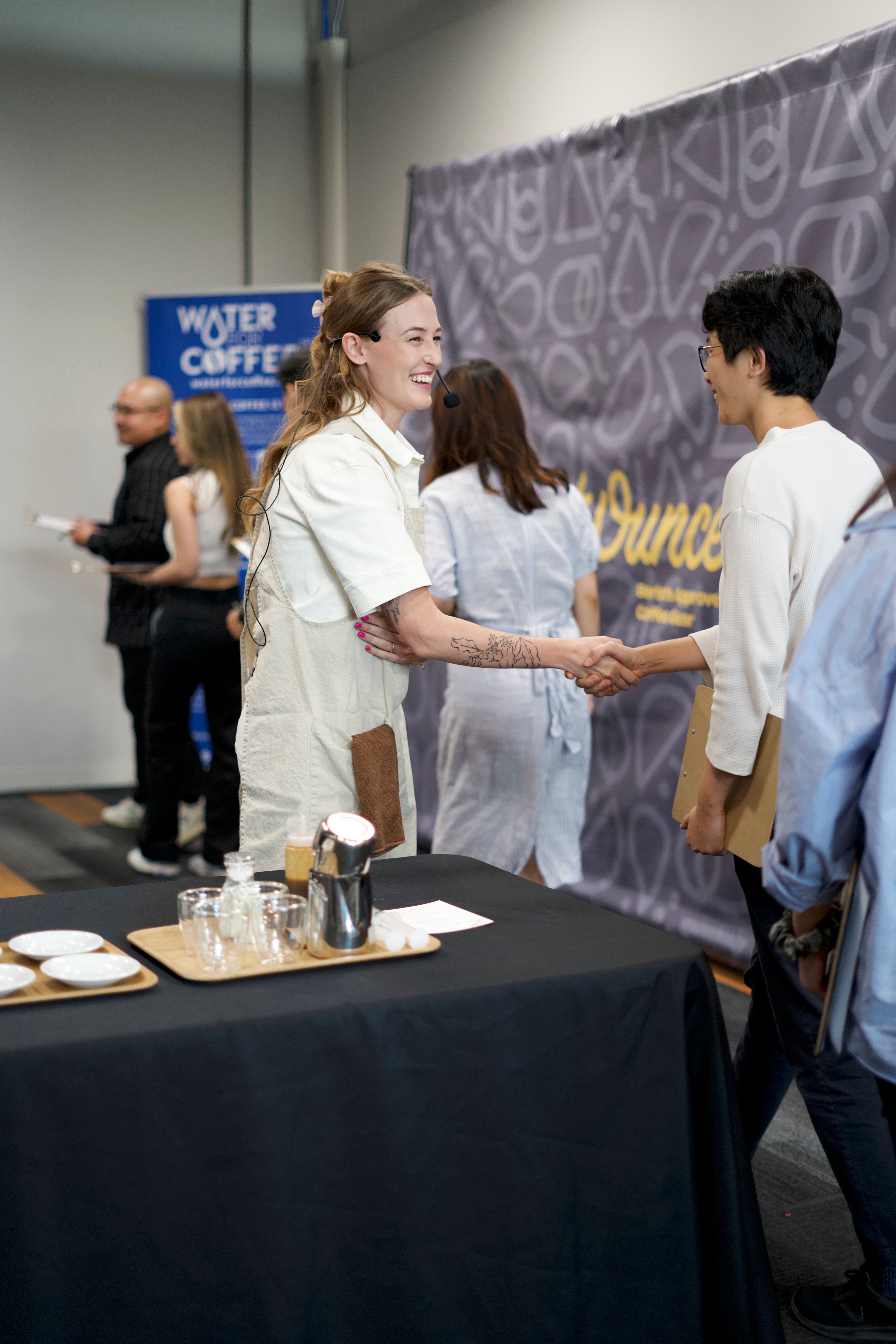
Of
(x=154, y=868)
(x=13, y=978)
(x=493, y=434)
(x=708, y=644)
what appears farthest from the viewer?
(x=154, y=868)

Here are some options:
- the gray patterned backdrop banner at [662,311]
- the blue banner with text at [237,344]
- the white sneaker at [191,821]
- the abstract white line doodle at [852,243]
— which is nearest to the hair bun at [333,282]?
the abstract white line doodle at [852,243]

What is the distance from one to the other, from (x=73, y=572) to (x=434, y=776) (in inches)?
78.5

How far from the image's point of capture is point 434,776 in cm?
467

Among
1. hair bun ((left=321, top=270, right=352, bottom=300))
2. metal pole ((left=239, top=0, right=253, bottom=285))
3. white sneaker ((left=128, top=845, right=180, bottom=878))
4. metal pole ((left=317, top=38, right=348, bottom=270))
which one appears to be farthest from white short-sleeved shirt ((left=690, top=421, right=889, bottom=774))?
metal pole ((left=239, top=0, right=253, bottom=285))

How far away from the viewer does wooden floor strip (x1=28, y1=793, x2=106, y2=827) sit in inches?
200

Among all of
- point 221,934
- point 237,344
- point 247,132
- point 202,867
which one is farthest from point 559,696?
point 247,132

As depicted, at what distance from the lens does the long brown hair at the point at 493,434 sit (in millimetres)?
2801

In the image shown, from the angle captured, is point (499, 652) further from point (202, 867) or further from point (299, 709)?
point (202, 867)

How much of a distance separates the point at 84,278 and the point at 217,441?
6.29 ft

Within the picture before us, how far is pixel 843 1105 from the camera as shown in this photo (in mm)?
1711

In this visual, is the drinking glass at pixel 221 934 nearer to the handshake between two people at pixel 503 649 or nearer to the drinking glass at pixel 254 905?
the drinking glass at pixel 254 905

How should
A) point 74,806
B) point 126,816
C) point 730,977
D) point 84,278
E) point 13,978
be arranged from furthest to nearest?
point 84,278 → point 74,806 → point 126,816 → point 730,977 → point 13,978

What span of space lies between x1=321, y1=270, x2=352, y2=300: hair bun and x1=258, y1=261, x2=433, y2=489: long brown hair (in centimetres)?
3

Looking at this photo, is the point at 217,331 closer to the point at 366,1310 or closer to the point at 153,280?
the point at 153,280
